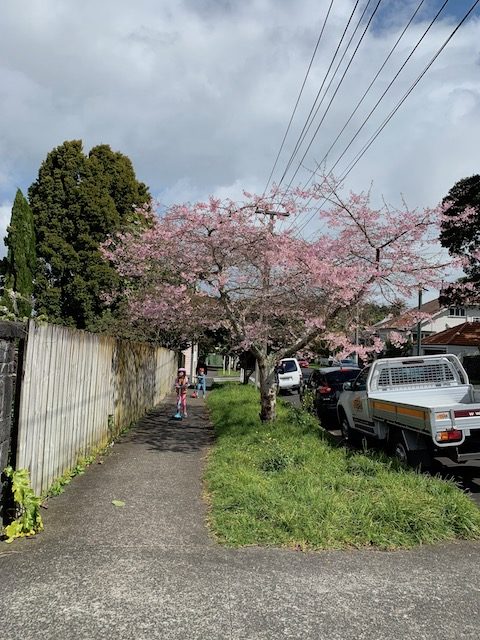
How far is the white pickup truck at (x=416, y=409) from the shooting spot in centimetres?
703

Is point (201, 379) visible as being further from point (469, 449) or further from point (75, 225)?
point (469, 449)

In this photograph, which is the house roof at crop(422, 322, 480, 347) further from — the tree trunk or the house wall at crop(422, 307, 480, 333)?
the tree trunk

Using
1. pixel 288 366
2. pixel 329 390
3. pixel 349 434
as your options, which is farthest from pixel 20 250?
pixel 349 434

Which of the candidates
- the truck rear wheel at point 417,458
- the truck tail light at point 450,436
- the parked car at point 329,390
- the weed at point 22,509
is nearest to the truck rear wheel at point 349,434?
the truck rear wheel at point 417,458

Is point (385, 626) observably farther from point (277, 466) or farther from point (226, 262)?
point (226, 262)

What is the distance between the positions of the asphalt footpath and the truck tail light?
1959 mm

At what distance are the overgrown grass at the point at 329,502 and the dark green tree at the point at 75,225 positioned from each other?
18702 mm

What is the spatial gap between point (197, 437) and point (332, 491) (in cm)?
604

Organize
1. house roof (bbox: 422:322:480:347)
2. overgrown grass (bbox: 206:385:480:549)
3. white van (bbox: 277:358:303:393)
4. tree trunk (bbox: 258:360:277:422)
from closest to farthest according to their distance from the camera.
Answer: overgrown grass (bbox: 206:385:480:549) → tree trunk (bbox: 258:360:277:422) → white van (bbox: 277:358:303:393) → house roof (bbox: 422:322:480:347)

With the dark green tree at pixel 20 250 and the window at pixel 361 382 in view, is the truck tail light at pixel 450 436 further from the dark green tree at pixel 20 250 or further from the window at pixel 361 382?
the dark green tree at pixel 20 250

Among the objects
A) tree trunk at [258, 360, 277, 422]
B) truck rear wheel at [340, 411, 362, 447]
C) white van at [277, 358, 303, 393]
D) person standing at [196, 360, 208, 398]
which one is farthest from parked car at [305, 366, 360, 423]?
white van at [277, 358, 303, 393]

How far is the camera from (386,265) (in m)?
11.1

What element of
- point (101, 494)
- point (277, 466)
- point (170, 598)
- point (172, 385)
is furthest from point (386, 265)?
point (172, 385)

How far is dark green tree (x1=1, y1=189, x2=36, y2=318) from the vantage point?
78.8 ft
